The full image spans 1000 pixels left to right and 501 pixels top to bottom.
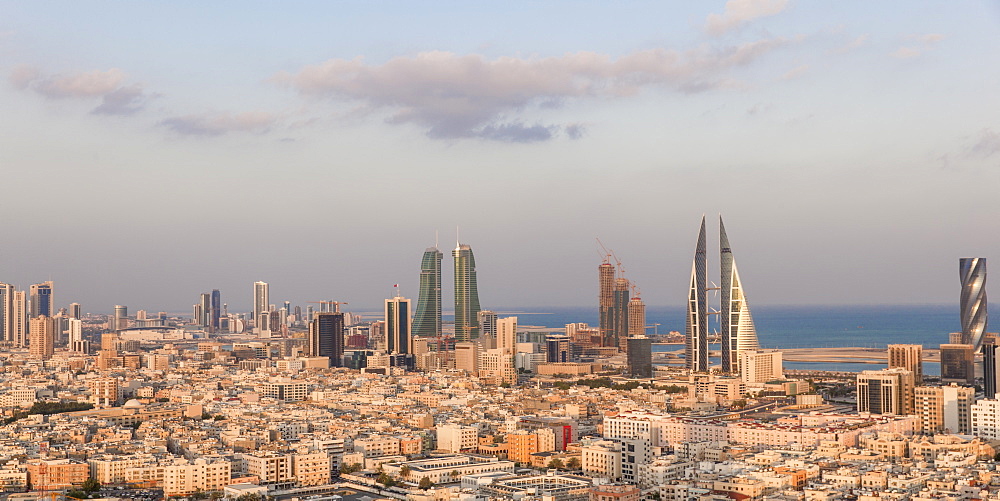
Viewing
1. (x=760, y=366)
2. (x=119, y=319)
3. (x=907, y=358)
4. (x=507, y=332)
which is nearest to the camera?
(x=907, y=358)

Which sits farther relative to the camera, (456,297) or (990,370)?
(456,297)

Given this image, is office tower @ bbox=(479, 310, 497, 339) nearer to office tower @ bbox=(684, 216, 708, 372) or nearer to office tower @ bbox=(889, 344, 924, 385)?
office tower @ bbox=(684, 216, 708, 372)

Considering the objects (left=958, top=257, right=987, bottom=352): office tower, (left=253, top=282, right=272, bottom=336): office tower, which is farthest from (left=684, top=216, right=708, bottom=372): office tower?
(left=253, top=282, right=272, bottom=336): office tower

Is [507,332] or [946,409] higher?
[507,332]

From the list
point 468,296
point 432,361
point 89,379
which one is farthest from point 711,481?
point 468,296

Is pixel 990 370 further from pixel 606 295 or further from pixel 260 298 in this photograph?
pixel 260 298

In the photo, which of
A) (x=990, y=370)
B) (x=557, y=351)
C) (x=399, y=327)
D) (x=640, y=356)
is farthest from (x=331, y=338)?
(x=990, y=370)
